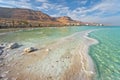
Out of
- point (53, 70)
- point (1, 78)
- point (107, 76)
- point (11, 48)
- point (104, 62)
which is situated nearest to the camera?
point (1, 78)

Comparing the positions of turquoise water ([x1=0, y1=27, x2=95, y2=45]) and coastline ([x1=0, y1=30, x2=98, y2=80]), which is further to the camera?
turquoise water ([x1=0, y1=27, x2=95, y2=45])

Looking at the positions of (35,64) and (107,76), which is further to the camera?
(35,64)

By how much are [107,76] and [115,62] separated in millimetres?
4167

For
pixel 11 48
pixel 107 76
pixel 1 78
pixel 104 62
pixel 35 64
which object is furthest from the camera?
pixel 11 48

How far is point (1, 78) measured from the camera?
9094 mm

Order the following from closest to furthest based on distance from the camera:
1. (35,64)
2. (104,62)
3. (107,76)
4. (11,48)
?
(107,76) < (35,64) < (104,62) < (11,48)

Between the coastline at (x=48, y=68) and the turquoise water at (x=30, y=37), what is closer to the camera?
the coastline at (x=48, y=68)

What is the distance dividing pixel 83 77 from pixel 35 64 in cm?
492

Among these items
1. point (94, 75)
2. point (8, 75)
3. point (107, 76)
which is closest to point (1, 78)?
point (8, 75)

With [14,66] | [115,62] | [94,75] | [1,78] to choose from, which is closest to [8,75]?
[1,78]

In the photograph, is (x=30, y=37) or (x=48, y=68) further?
(x=30, y=37)

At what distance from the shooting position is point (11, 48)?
18.0 meters

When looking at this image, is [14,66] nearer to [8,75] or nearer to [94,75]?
[8,75]

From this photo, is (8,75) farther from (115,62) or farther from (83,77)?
(115,62)
